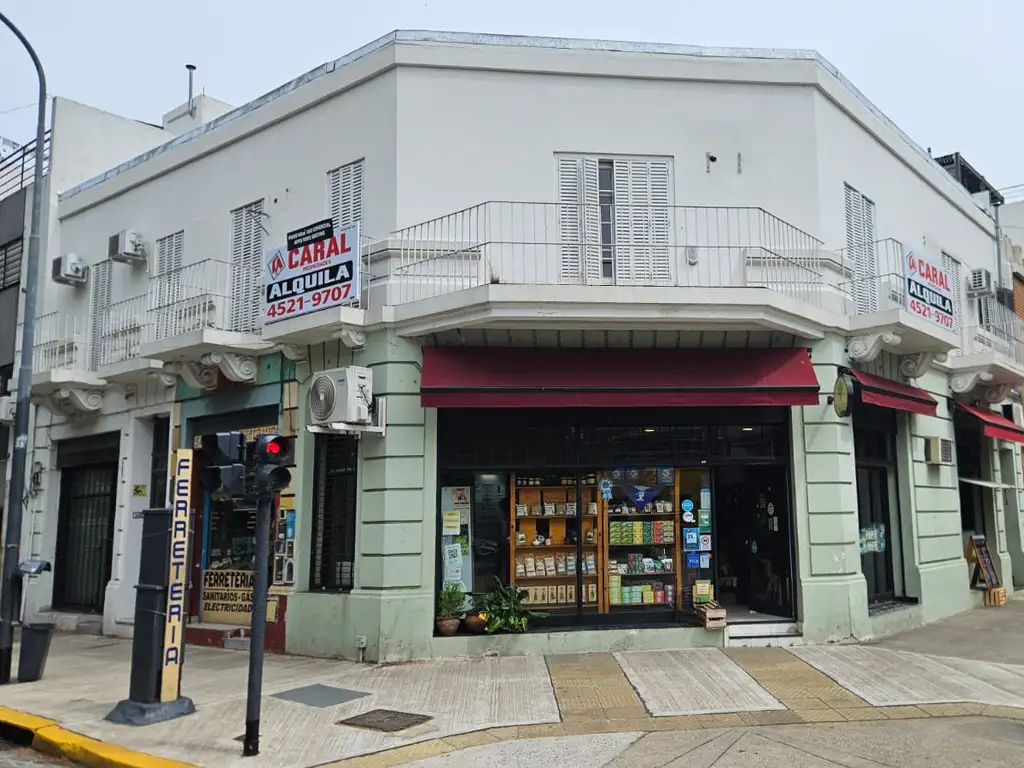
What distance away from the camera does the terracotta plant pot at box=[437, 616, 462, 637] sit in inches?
412

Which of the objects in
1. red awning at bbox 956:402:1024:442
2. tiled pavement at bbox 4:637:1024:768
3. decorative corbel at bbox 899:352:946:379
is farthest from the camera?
red awning at bbox 956:402:1024:442

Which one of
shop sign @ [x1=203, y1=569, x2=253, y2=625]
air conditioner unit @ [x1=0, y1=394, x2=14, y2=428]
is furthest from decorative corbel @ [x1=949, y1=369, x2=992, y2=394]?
air conditioner unit @ [x1=0, y1=394, x2=14, y2=428]

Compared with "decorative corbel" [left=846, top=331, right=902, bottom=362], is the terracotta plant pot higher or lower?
lower

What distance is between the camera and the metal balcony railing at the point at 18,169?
58.9ft

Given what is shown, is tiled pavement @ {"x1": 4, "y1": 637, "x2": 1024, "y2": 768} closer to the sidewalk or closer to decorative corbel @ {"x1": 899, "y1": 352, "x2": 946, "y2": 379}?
the sidewalk

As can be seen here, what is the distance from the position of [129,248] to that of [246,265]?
3.17 metres

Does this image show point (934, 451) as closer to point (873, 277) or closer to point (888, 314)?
point (873, 277)

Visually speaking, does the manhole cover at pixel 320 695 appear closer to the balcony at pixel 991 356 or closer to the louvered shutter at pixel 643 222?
the louvered shutter at pixel 643 222

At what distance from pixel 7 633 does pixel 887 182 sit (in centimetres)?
1367

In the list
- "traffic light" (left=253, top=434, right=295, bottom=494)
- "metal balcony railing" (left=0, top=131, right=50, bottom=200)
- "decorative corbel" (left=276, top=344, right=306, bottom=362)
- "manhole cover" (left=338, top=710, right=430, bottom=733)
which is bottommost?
"manhole cover" (left=338, top=710, right=430, bottom=733)

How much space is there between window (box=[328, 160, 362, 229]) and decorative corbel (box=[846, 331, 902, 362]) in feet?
22.5

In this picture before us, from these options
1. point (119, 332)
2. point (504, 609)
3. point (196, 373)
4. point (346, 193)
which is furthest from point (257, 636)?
point (119, 332)

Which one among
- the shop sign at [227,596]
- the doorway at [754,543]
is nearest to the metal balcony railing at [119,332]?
the shop sign at [227,596]

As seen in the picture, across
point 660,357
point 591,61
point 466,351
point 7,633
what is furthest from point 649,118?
point 7,633
